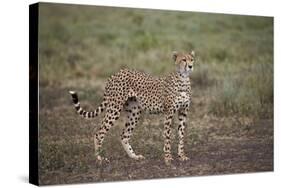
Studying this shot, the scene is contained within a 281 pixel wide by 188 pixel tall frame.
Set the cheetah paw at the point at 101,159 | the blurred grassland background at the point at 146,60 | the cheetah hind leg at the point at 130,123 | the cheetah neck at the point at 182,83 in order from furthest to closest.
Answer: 1. the cheetah neck at the point at 182,83
2. the cheetah hind leg at the point at 130,123
3. the cheetah paw at the point at 101,159
4. the blurred grassland background at the point at 146,60

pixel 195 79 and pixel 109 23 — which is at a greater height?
pixel 109 23

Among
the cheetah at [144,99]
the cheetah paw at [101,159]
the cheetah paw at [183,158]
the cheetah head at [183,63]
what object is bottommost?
the cheetah paw at [183,158]

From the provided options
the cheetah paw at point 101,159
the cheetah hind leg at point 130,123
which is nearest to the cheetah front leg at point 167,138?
the cheetah hind leg at point 130,123

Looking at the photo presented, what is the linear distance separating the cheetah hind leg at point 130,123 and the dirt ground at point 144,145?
0.07 metres

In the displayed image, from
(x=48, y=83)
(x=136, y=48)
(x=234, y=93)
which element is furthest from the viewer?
(x=234, y=93)

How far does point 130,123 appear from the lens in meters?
10.4

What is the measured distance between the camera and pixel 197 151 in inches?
426

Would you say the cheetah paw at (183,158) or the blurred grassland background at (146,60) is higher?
the blurred grassland background at (146,60)

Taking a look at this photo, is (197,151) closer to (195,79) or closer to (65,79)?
(195,79)

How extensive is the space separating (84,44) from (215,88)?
2186 mm

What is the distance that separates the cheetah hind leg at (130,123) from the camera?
10.3 m

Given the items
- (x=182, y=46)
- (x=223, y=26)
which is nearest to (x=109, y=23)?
(x=182, y=46)

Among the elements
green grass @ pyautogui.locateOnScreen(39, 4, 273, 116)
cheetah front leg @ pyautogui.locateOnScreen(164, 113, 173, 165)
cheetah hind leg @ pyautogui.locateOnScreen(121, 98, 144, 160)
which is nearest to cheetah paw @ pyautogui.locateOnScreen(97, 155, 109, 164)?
cheetah hind leg @ pyautogui.locateOnScreen(121, 98, 144, 160)

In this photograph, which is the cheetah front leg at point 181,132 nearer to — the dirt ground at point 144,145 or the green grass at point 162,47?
the dirt ground at point 144,145
